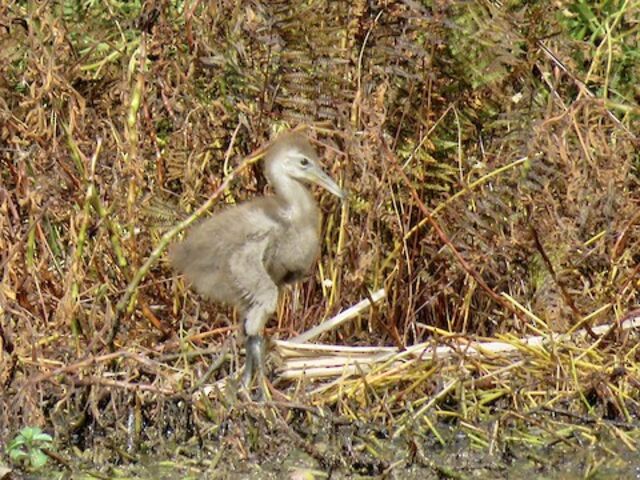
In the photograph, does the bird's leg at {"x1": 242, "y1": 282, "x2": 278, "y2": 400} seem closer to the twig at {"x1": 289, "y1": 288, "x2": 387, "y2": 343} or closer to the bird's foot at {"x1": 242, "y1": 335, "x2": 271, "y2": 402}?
the bird's foot at {"x1": 242, "y1": 335, "x2": 271, "y2": 402}

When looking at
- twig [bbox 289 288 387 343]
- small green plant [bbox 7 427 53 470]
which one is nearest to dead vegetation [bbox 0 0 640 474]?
twig [bbox 289 288 387 343]

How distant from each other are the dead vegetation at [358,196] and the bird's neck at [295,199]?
0.92ft

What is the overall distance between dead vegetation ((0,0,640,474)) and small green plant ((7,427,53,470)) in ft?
1.27

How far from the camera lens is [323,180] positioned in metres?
7.09

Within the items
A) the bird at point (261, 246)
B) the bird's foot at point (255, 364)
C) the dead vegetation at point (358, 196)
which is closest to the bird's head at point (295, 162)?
the bird at point (261, 246)

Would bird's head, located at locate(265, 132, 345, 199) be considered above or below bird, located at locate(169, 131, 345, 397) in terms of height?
above

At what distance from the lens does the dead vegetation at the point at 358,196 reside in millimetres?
7004

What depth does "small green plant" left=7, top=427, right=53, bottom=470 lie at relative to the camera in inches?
250

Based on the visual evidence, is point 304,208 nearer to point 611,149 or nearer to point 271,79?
point 271,79

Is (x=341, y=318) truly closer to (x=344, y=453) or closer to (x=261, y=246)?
(x=261, y=246)

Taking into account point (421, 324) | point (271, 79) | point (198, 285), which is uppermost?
point (271, 79)

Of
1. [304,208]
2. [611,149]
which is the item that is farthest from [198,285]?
[611,149]

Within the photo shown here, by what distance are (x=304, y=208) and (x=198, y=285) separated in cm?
49

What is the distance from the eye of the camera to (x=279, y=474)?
21.2 ft
